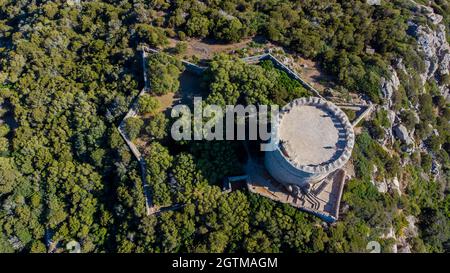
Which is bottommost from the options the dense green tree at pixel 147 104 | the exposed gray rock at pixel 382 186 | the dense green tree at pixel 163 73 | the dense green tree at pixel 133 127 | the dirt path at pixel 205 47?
the exposed gray rock at pixel 382 186

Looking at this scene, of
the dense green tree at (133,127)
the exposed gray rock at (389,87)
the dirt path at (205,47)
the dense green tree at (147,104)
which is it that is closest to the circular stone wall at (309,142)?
the exposed gray rock at (389,87)

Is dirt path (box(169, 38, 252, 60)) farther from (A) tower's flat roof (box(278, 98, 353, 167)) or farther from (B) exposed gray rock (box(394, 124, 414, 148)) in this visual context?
(B) exposed gray rock (box(394, 124, 414, 148))

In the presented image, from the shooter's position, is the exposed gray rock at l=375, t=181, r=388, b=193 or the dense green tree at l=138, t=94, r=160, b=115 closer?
the exposed gray rock at l=375, t=181, r=388, b=193

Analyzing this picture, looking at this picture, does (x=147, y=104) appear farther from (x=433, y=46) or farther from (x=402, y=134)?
(x=433, y=46)

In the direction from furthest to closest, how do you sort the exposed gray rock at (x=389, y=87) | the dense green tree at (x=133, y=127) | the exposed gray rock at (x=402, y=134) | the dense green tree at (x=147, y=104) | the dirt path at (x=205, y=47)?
1. the dirt path at (x=205, y=47)
2. the exposed gray rock at (x=402, y=134)
3. the exposed gray rock at (x=389, y=87)
4. the dense green tree at (x=147, y=104)
5. the dense green tree at (x=133, y=127)

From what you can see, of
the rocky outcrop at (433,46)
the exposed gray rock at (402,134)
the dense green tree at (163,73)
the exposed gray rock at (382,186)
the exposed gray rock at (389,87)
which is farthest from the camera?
the rocky outcrop at (433,46)

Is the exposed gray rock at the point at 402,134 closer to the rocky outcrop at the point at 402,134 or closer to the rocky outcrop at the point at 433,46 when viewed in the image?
the rocky outcrop at the point at 402,134

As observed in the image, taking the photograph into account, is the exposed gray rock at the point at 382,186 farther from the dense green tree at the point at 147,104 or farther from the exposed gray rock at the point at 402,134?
the dense green tree at the point at 147,104

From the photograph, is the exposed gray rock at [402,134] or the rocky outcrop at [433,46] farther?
the rocky outcrop at [433,46]

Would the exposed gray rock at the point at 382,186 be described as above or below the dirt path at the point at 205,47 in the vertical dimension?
below

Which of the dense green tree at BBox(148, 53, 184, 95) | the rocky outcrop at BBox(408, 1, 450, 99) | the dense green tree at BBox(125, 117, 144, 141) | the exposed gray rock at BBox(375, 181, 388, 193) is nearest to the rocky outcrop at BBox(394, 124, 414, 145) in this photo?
the exposed gray rock at BBox(375, 181, 388, 193)
